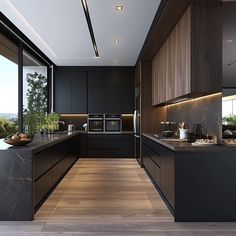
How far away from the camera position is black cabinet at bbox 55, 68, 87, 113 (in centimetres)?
883

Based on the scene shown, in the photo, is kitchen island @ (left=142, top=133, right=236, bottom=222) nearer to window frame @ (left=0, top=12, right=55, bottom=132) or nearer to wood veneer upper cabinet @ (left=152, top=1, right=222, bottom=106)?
wood veneer upper cabinet @ (left=152, top=1, right=222, bottom=106)

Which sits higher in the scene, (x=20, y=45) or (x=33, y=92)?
(x=20, y=45)

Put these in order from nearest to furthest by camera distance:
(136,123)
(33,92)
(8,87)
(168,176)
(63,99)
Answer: (168,176) < (8,87) < (33,92) < (136,123) < (63,99)

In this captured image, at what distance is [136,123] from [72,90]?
93.3 inches

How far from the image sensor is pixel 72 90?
29.0 ft

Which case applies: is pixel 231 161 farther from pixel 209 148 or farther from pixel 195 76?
pixel 195 76

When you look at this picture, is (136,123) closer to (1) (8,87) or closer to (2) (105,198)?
(1) (8,87)

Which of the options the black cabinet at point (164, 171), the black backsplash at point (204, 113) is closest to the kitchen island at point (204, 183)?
the black cabinet at point (164, 171)

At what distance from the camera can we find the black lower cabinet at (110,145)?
335 inches

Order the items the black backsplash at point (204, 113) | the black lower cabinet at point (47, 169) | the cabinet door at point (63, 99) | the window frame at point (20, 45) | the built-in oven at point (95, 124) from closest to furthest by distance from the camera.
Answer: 1. the black lower cabinet at point (47, 169)
2. the black backsplash at point (204, 113)
3. the window frame at point (20, 45)
4. the built-in oven at point (95, 124)
5. the cabinet door at point (63, 99)

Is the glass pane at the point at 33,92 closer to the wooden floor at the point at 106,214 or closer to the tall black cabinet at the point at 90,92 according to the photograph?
the tall black cabinet at the point at 90,92

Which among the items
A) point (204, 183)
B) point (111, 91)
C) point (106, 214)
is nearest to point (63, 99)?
point (111, 91)

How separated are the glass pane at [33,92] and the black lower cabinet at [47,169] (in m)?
→ 0.70

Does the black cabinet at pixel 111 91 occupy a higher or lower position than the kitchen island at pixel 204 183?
higher
